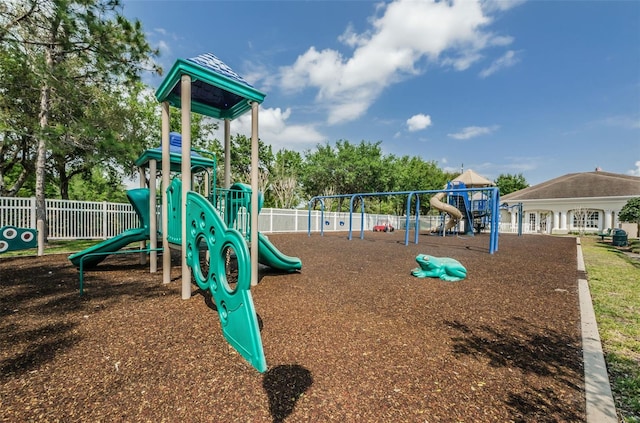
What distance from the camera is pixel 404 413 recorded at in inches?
73.0

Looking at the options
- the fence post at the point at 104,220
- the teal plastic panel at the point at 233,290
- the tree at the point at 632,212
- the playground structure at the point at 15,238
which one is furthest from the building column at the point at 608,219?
the fence post at the point at 104,220

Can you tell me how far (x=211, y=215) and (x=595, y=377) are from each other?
11.6 feet

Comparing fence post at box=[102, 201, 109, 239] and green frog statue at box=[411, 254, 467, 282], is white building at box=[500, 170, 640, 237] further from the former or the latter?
fence post at box=[102, 201, 109, 239]

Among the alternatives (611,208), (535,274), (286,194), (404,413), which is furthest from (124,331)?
(611,208)

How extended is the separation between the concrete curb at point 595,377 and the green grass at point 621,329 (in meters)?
0.06

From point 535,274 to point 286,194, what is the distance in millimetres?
22896

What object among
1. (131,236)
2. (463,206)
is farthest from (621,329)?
(463,206)

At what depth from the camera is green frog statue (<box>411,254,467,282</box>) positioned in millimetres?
5641

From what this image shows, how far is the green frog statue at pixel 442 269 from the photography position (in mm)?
5641

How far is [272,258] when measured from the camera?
5590 millimetres

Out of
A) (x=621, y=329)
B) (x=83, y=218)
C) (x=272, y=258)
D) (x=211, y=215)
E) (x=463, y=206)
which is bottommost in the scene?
(x=621, y=329)

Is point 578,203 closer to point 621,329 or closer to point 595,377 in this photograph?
point 621,329

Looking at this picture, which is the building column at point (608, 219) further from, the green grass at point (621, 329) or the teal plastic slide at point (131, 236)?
the teal plastic slide at point (131, 236)

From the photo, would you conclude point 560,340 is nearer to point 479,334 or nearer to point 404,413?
point 479,334
